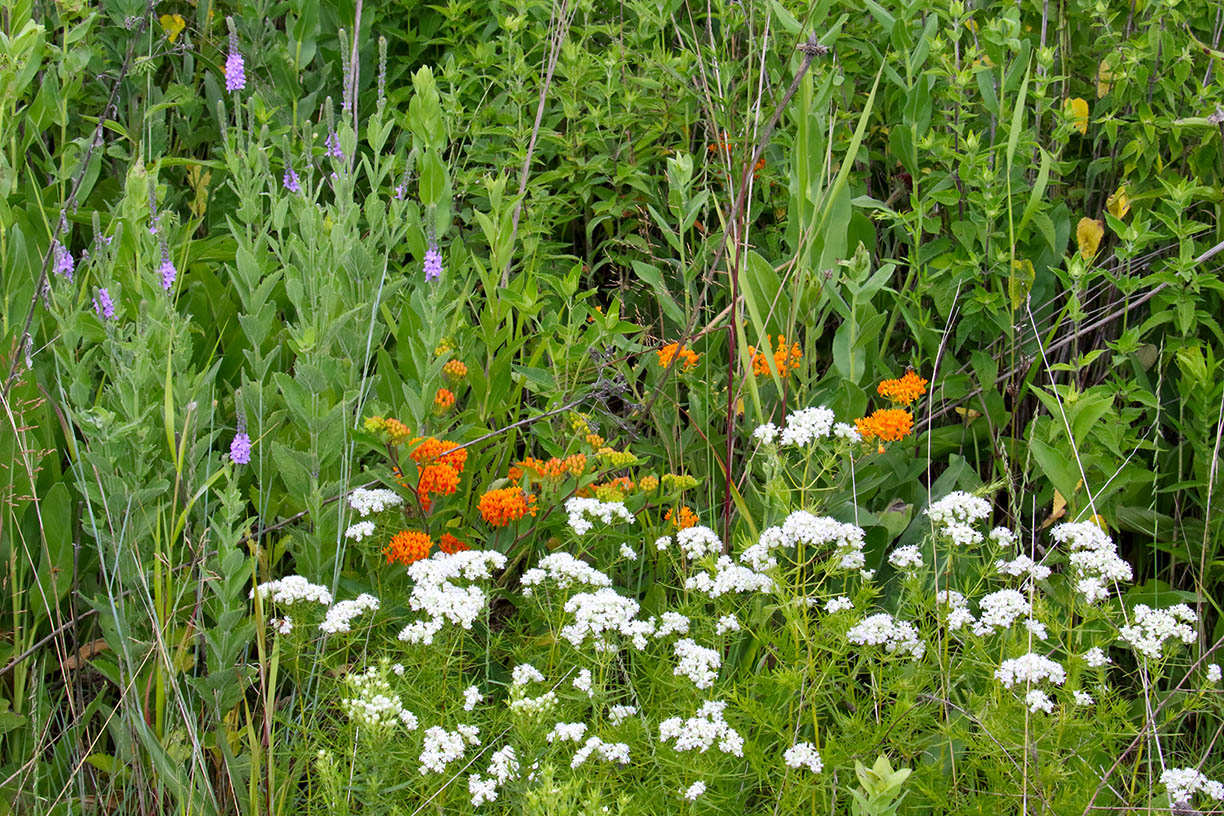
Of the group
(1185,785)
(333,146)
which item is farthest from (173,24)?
(1185,785)

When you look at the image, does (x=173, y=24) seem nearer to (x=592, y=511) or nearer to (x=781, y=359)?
(x=781, y=359)

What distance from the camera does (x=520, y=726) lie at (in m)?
1.70

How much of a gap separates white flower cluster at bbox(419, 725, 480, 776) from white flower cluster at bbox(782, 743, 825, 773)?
18.2 inches

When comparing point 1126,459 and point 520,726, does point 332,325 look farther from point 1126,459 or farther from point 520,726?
point 1126,459

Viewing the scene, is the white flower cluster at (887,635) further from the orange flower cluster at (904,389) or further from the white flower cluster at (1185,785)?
the orange flower cluster at (904,389)

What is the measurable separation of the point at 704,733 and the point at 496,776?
13.5 inches

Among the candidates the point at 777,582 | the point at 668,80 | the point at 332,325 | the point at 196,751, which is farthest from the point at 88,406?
the point at 668,80

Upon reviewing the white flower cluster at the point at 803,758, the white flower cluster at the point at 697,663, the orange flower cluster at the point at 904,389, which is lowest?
the white flower cluster at the point at 803,758

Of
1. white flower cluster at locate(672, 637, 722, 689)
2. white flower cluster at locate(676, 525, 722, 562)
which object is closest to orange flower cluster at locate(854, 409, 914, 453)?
white flower cluster at locate(676, 525, 722, 562)

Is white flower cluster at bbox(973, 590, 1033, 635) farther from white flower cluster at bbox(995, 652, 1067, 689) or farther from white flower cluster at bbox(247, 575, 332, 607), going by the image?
white flower cluster at bbox(247, 575, 332, 607)

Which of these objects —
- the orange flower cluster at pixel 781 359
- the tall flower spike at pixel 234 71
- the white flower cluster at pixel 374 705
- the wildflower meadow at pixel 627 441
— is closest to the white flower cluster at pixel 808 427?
the wildflower meadow at pixel 627 441

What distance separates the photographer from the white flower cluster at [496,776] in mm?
1626

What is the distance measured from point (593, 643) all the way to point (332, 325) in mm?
733

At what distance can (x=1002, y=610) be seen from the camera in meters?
1.82
